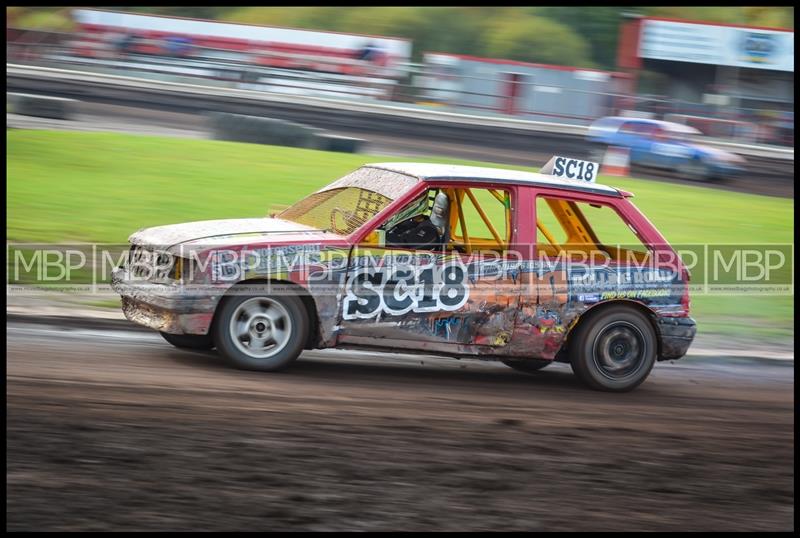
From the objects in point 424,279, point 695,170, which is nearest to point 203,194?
point 424,279

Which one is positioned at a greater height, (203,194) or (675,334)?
(203,194)

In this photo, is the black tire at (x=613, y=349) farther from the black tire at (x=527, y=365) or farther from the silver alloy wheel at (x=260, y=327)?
the silver alloy wheel at (x=260, y=327)

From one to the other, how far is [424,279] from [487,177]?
0.99 m

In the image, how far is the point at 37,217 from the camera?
483 inches

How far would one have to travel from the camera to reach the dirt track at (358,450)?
471 cm

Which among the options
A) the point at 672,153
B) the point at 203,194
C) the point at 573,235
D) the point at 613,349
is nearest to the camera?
the point at 613,349

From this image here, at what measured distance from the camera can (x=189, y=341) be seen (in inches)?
303

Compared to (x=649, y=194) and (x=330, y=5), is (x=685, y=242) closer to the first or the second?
(x=649, y=194)

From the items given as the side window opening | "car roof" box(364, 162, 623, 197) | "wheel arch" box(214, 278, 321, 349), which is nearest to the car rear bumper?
"car roof" box(364, 162, 623, 197)

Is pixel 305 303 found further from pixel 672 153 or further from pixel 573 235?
pixel 672 153

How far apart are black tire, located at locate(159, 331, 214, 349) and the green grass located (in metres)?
4.29

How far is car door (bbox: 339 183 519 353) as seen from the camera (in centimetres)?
707

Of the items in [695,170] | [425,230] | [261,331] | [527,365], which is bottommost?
[527,365]

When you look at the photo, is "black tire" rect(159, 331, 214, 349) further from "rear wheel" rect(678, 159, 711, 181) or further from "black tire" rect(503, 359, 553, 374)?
"rear wheel" rect(678, 159, 711, 181)
